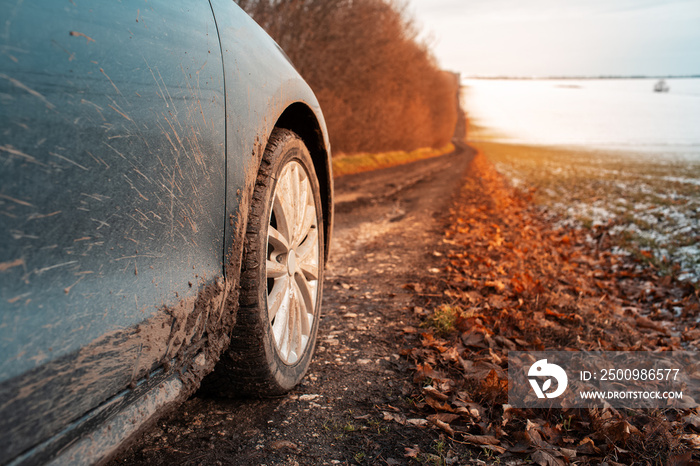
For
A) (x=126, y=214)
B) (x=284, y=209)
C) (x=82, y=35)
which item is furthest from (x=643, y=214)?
(x=82, y=35)

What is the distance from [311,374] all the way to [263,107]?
131cm

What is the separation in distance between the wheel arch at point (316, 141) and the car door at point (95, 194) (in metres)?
0.76

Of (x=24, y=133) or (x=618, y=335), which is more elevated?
(x=24, y=133)

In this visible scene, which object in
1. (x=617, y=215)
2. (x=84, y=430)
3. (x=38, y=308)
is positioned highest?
(x=38, y=308)

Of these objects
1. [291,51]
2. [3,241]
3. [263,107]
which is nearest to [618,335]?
[263,107]

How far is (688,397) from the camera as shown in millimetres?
2148

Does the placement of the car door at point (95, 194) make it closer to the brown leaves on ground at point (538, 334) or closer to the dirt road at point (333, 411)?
the dirt road at point (333, 411)

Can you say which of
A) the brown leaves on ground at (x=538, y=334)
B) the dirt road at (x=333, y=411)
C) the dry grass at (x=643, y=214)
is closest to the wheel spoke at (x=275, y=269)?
the dirt road at (x=333, y=411)

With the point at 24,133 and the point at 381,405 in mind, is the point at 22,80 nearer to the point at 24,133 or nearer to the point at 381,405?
the point at 24,133

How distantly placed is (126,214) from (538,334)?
2526 mm

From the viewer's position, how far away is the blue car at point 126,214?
2.46ft

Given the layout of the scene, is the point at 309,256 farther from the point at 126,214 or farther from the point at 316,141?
the point at 126,214

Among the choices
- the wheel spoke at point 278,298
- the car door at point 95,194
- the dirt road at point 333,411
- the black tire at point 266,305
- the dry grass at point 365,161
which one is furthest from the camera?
the dry grass at point 365,161

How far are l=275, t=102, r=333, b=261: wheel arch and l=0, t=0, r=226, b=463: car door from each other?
0.76 metres
